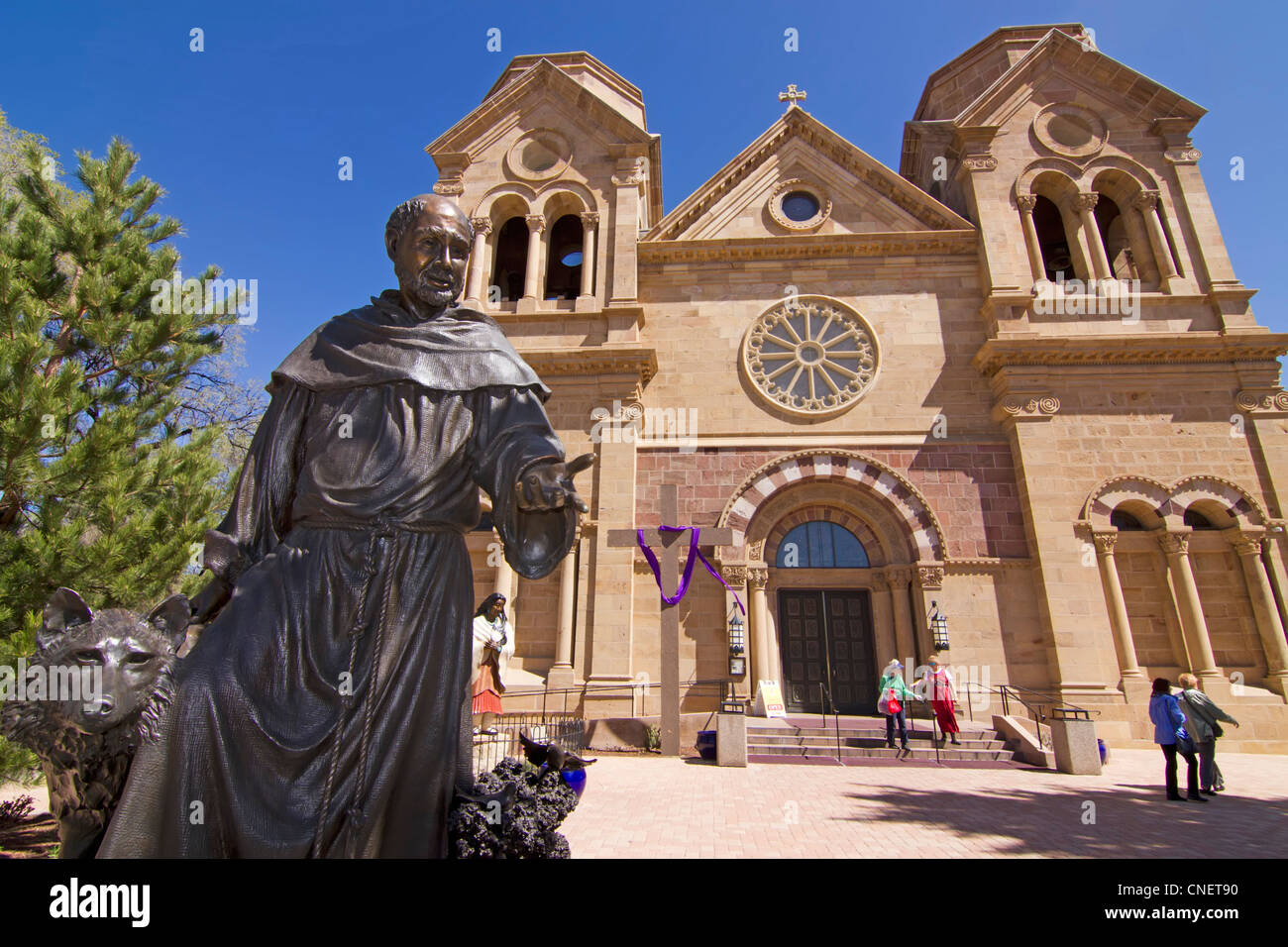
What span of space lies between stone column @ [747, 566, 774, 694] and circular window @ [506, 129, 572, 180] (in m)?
13.2

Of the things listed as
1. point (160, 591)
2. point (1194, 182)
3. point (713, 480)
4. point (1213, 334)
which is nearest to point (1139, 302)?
point (1213, 334)

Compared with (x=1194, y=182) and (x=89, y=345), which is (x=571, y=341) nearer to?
(x=89, y=345)

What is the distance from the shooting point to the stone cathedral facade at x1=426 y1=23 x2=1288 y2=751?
14.8 metres

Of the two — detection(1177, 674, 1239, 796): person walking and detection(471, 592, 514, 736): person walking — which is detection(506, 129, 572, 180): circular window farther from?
detection(1177, 674, 1239, 796): person walking

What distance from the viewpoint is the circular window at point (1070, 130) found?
18.6 metres

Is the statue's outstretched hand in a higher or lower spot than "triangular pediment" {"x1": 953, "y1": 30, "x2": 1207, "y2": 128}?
lower

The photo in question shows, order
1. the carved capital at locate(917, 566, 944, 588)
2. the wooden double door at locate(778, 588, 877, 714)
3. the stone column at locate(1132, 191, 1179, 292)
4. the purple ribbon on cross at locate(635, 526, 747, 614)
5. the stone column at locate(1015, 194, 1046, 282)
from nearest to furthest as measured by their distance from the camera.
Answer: the purple ribbon on cross at locate(635, 526, 747, 614) < the carved capital at locate(917, 566, 944, 588) < the wooden double door at locate(778, 588, 877, 714) < the stone column at locate(1132, 191, 1179, 292) < the stone column at locate(1015, 194, 1046, 282)

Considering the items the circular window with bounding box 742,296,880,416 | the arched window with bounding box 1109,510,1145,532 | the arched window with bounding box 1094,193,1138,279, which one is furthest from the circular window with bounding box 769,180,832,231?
the arched window with bounding box 1109,510,1145,532

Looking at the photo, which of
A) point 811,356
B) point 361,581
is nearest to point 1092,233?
point 811,356

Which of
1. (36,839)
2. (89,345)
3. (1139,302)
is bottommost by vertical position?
(36,839)

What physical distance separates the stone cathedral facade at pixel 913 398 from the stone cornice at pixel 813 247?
0.08 metres

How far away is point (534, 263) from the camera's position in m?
18.7

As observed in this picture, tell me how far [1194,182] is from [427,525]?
23.5 m
